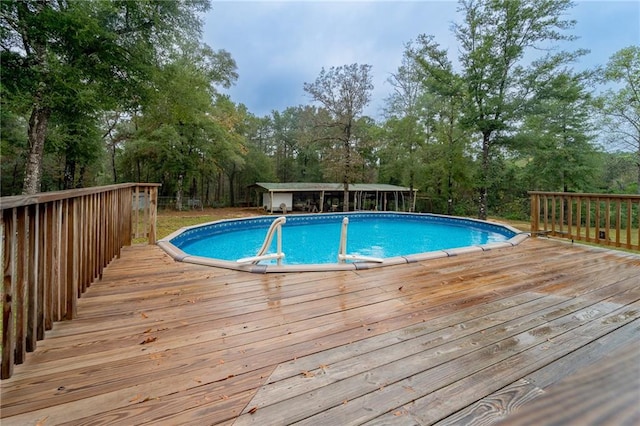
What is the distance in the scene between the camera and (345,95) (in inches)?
595

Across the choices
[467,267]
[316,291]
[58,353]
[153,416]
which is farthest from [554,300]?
[58,353]

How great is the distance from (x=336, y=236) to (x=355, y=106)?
8621 millimetres

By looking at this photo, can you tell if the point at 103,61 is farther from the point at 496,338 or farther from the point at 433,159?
the point at 433,159

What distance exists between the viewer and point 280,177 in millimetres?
26359

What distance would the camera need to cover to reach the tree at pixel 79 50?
7.13m

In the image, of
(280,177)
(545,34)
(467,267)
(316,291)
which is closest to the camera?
(316,291)

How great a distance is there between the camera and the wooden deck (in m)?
1.21

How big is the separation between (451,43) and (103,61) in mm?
12612

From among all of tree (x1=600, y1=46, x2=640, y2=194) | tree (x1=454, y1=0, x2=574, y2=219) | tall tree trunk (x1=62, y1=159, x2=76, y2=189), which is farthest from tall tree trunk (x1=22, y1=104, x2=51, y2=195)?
tree (x1=600, y1=46, x2=640, y2=194)

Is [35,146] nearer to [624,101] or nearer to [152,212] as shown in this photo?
[152,212]

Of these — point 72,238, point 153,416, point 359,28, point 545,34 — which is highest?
point 545,34

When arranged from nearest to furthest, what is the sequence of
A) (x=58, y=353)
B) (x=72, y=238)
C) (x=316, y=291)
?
(x=58, y=353) → (x=72, y=238) → (x=316, y=291)

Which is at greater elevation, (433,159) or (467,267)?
(433,159)

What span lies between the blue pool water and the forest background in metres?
3.39
